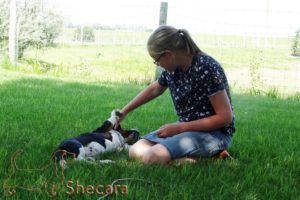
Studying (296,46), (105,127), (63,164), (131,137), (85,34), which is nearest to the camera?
→ (63,164)

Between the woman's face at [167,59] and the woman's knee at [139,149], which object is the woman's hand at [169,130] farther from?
the woman's face at [167,59]

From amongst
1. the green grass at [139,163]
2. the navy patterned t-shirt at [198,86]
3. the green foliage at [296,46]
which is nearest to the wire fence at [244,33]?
the green foliage at [296,46]

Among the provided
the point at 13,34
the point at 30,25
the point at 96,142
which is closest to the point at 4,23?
the point at 30,25

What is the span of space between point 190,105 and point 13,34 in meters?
6.98

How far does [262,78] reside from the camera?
877 centimetres

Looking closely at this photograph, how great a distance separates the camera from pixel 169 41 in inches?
114

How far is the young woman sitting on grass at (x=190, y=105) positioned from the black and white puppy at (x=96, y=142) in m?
0.18

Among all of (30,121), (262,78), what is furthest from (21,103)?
(262,78)

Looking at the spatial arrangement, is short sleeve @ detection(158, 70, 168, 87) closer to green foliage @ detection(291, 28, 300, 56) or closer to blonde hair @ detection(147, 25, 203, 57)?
blonde hair @ detection(147, 25, 203, 57)

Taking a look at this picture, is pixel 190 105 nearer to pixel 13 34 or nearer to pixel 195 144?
pixel 195 144

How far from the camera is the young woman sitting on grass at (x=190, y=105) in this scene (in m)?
2.88

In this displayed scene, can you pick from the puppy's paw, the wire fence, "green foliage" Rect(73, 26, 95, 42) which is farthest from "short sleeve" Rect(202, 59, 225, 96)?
"green foliage" Rect(73, 26, 95, 42)

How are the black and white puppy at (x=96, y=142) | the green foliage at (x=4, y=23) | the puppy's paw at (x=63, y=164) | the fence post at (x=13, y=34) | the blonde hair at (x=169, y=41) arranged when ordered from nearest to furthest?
1. the puppy's paw at (x=63, y=164)
2. the black and white puppy at (x=96, y=142)
3. the blonde hair at (x=169, y=41)
4. the fence post at (x=13, y=34)
5. the green foliage at (x=4, y=23)

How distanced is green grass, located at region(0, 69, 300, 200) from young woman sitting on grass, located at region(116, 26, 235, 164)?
0.12 meters
